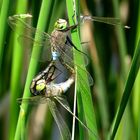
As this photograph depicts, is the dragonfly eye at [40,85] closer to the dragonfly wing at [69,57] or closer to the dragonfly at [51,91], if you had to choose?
the dragonfly at [51,91]

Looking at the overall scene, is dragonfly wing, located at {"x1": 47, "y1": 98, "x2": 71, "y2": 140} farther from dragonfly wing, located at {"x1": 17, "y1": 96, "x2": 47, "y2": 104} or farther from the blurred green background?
the blurred green background

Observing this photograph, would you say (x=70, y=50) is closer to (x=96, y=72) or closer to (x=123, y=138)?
(x=123, y=138)

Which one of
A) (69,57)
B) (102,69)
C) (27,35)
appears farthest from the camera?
(102,69)

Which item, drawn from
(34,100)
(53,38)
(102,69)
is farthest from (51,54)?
(102,69)

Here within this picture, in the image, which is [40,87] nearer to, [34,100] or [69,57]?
[34,100]

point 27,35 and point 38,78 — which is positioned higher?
point 27,35

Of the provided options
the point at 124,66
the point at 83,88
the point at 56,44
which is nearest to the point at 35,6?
the point at 56,44

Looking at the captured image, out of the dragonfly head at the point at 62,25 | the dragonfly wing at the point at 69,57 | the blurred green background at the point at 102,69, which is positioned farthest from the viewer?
the blurred green background at the point at 102,69

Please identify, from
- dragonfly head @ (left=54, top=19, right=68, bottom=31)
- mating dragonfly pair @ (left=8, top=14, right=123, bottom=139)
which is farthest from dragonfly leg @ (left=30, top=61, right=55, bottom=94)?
dragonfly head @ (left=54, top=19, right=68, bottom=31)

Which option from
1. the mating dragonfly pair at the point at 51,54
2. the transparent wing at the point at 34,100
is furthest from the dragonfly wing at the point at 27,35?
the transparent wing at the point at 34,100
